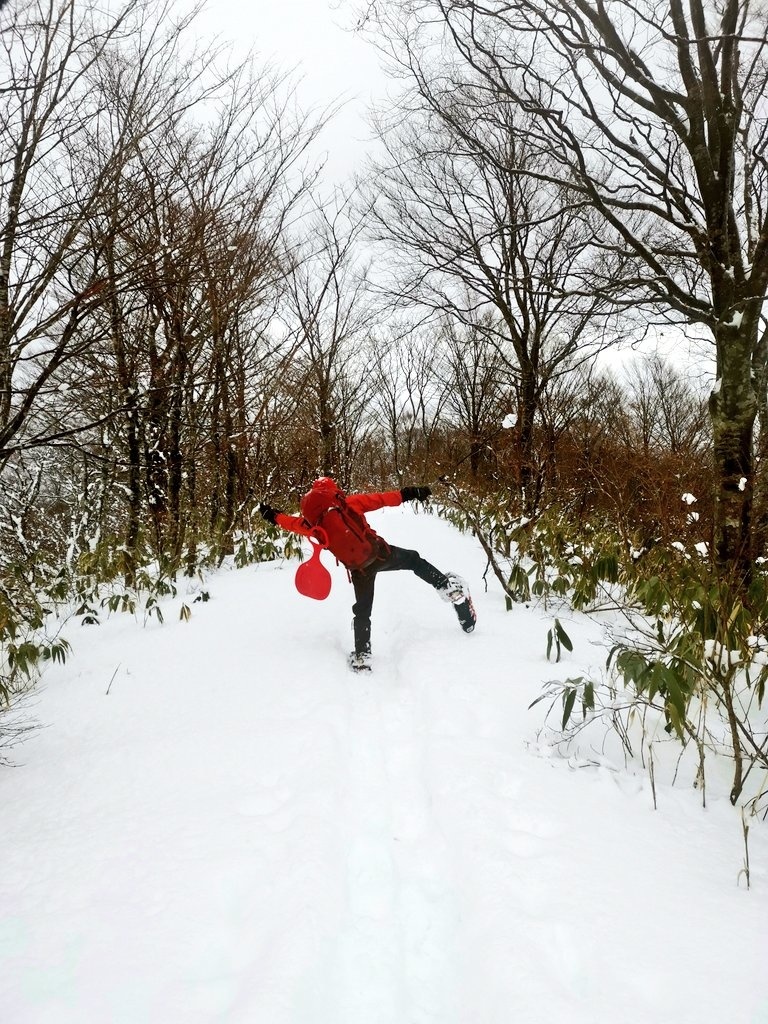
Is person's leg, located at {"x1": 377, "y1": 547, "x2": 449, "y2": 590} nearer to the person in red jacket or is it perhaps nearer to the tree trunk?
the person in red jacket

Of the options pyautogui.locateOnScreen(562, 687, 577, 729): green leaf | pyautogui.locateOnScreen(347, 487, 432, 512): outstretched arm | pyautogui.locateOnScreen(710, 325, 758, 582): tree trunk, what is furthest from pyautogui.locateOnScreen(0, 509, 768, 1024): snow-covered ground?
pyautogui.locateOnScreen(710, 325, 758, 582): tree trunk

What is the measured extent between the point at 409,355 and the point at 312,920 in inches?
1040

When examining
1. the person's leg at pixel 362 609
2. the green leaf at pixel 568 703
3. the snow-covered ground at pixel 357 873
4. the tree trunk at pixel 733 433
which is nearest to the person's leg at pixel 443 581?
the person's leg at pixel 362 609

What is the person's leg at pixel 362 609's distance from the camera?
A: 11.5 ft

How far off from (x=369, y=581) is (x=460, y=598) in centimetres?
73

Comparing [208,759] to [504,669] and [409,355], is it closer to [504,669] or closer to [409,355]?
[504,669]

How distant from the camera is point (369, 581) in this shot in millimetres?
3701

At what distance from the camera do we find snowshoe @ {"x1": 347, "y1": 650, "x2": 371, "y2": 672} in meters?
3.46

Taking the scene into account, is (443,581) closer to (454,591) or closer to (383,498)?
(454,591)

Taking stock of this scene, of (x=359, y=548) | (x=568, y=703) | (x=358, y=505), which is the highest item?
(x=358, y=505)

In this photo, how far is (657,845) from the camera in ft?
5.43

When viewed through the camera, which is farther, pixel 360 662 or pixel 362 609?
pixel 362 609

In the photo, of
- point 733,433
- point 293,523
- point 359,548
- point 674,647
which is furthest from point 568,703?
point 733,433

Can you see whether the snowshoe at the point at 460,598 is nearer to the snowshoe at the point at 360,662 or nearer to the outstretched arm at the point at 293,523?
the snowshoe at the point at 360,662
